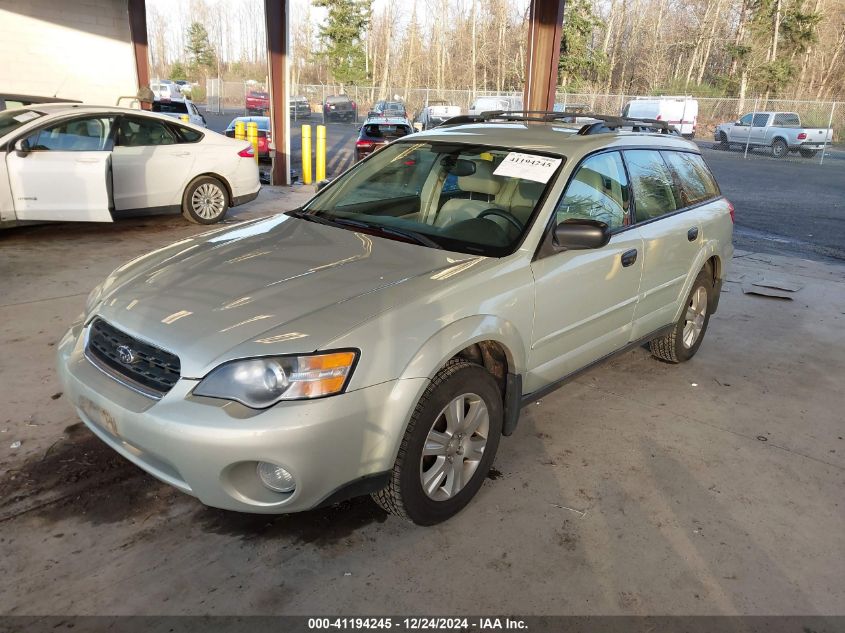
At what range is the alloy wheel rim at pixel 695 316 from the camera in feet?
15.8

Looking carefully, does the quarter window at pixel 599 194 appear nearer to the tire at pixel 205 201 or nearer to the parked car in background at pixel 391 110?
the tire at pixel 205 201

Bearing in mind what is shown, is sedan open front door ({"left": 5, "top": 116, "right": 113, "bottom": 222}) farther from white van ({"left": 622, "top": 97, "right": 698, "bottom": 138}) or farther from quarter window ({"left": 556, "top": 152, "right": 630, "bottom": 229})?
white van ({"left": 622, "top": 97, "right": 698, "bottom": 138})

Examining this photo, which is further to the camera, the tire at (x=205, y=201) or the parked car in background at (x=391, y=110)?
the parked car in background at (x=391, y=110)

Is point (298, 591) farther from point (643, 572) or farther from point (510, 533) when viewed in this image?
point (643, 572)

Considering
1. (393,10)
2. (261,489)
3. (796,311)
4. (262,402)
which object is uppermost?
(393,10)

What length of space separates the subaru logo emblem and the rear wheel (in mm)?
30987

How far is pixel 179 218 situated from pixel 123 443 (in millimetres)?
7703

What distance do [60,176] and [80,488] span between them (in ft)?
17.7

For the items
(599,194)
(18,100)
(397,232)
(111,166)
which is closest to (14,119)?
(111,166)

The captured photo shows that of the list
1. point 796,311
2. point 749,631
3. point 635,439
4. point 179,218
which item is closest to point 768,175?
point 796,311

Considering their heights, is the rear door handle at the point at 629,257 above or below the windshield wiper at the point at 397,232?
below

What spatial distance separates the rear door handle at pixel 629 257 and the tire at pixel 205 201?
664cm

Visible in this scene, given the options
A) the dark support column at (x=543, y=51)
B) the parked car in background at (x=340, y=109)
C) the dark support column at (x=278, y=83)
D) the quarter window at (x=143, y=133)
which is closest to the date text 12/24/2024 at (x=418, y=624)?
the quarter window at (x=143, y=133)

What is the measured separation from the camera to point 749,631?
7.79ft
